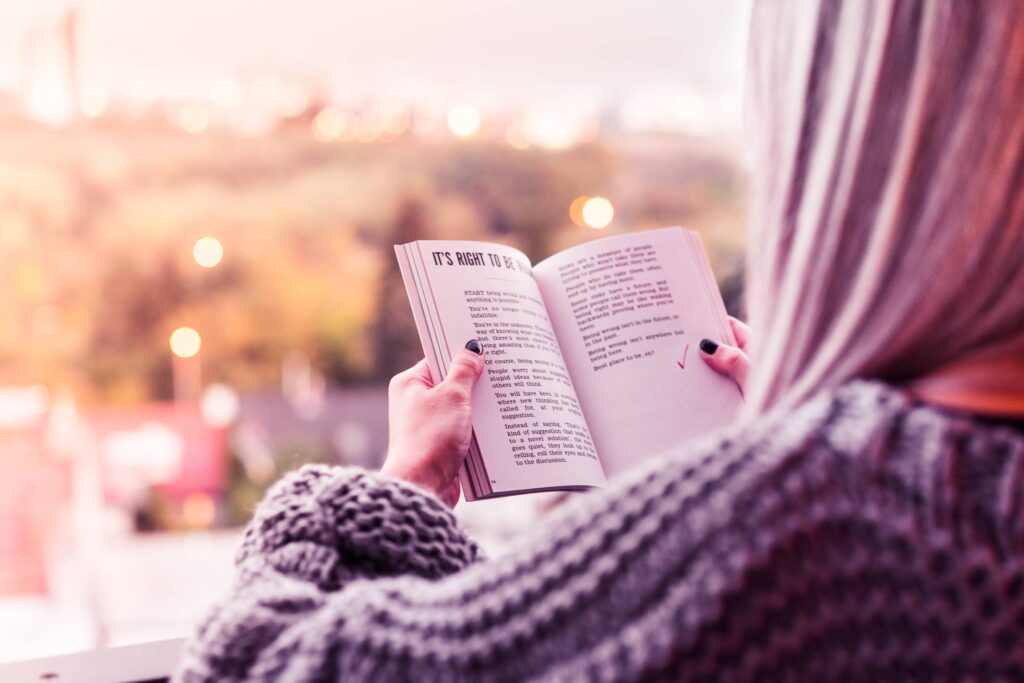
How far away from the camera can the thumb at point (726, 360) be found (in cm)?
74

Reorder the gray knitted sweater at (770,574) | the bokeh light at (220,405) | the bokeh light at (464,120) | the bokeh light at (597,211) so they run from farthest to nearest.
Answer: the bokeh light at (597,211) → the bokeh light at (464,120) → the bokeh light at (220,405) → the gray knitted sweater at (770,574)

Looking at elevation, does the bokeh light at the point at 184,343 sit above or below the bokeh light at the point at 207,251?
below

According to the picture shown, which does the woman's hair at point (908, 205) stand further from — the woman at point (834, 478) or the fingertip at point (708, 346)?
the fingertip at point (708, 346)

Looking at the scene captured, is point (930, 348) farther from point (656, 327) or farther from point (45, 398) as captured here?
point (45, 398)

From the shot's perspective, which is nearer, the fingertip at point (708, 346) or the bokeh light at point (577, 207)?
the fingertip at point (708, 346)

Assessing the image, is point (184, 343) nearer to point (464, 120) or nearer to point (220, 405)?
point (220, 405)

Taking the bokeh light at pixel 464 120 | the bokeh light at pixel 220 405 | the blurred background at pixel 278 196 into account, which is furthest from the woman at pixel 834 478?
the bokeh light at pixel 464 120

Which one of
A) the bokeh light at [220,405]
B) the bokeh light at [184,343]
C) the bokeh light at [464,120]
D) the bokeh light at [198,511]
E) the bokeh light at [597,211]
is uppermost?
the bokeh light at [464,120]

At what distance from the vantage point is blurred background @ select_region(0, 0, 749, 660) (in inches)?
169

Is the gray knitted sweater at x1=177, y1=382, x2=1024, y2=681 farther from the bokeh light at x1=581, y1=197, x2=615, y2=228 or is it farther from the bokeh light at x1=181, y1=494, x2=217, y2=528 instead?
the bokeh light at x1=581, y1=197, x2=615, y2=228

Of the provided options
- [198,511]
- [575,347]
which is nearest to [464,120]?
[198,511]

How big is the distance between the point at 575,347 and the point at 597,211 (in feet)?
13.8

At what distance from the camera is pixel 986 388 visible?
16.1 inches

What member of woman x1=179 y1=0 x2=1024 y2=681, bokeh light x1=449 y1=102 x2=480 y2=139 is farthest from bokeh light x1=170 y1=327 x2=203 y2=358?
woman x1=179 y1=0 x2=1024 y2=681
